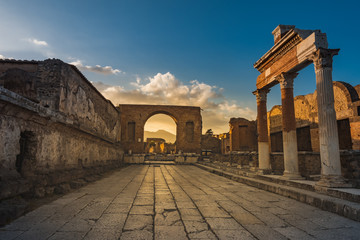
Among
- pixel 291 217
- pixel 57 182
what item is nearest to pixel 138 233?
pixel 291 217

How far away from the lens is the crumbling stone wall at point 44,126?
12.0 feet

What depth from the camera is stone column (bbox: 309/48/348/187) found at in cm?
492

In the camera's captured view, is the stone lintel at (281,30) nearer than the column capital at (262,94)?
Yes

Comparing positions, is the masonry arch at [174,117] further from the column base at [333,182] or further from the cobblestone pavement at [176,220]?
the cobblestone pavement at [176,220]

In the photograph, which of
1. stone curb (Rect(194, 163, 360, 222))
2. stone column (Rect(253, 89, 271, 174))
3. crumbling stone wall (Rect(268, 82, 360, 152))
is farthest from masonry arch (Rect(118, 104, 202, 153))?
stone curb (Rect(194, 163, 360, 222))

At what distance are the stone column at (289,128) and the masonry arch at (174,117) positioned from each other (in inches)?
639

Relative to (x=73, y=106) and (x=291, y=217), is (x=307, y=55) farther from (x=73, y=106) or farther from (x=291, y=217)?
(x=73, y=106)

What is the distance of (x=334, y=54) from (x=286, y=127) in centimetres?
257

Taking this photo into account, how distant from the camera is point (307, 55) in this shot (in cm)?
595

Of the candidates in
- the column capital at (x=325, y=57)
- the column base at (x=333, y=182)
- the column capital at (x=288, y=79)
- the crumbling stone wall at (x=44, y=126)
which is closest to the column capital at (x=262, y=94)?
the column capital at (x=288, y=79)

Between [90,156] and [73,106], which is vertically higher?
[73,106]

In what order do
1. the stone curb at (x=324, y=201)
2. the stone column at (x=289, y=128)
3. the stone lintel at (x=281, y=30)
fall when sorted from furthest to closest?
the stone lintel at (x=281, y=30), the stone column at (x=289, y=128), the stone curb at (x=324, y=201)

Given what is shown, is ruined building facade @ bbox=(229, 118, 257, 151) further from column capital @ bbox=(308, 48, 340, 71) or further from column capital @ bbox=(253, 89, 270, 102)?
column capital @ bbox=(308, 48, 340, 71)

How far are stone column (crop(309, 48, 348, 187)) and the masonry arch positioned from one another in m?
18.1
